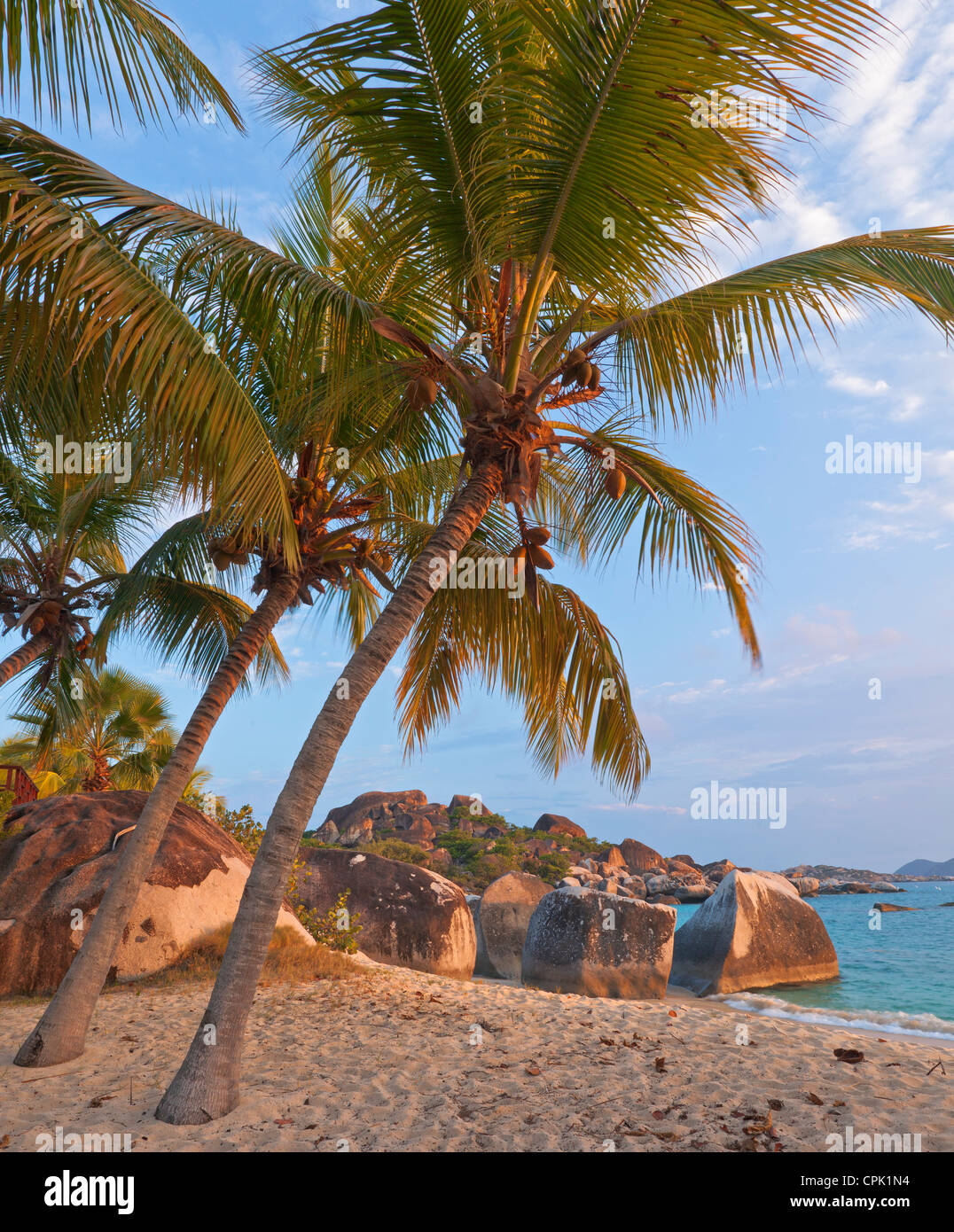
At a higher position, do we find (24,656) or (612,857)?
(24,656)

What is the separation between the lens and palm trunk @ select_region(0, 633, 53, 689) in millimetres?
11711

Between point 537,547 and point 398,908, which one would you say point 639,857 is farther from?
point 537,547

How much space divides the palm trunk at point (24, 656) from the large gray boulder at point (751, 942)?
44.5ft

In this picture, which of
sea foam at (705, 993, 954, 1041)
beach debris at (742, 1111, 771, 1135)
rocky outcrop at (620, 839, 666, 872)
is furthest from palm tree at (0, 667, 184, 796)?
rocky outcrop at (620, 839, 666, 872)

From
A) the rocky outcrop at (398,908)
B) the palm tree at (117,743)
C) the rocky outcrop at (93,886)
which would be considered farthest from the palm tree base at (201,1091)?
the palm tree at (117,743)

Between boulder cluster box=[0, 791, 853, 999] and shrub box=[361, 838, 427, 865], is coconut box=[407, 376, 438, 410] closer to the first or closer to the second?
boulder cluster box=[0, 791, 853, 999]

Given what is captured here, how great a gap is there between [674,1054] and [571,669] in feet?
14.2

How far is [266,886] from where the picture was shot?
211 inches

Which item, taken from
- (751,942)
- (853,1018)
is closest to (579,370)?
(853,1018)

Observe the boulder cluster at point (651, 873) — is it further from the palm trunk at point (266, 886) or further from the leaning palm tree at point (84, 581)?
the palm trunk at point (266, 886)

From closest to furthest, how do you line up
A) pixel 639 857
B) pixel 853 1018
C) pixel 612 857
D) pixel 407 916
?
pixel 853 1018 → pixel 407 916 → pixel 612 857 → pixel 639 857

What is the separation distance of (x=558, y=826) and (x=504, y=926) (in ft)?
123
